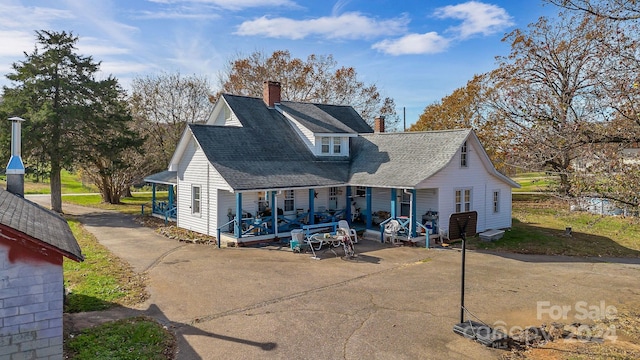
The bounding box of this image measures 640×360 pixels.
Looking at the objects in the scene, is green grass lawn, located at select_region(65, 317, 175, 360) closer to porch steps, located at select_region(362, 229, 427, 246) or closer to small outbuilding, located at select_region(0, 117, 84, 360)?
small outbuilding, located at select_region(0, 117, 84, 360)

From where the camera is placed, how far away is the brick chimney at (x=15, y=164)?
9.41 meters

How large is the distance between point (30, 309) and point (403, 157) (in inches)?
688

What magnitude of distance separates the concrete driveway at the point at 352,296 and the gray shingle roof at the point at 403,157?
3699 millimetres

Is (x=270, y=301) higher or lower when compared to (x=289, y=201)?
lower

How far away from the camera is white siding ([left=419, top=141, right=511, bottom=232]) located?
19.0 metres

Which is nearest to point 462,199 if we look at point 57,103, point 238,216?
point 238,216

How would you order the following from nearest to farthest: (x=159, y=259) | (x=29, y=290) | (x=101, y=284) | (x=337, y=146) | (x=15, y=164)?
(x=29, y=290), (x=15, y=164), (x=101, y=284), (x=159, y=259), (x=337, y=146)

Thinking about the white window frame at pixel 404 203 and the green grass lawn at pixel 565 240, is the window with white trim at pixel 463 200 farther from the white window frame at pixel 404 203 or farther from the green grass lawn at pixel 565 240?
the white window frame at pixel 404 203

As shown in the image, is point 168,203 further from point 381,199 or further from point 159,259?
point 381,199

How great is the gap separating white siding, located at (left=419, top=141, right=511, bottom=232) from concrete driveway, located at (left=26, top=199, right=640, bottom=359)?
332 cm

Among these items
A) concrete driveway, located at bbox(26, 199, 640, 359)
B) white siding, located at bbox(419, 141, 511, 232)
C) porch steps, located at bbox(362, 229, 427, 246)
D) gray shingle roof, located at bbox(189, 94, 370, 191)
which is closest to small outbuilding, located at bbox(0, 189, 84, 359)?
concrete driveway, located at bbox(26, 199, 640, 359)

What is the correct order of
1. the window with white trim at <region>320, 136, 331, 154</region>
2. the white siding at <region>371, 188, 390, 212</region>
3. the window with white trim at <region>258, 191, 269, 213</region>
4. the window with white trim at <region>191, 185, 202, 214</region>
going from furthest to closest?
the window with white trim at <region>320, 136, 331, 154</region>
the white siding at <region>371, 188, 390, 212</region>
the window with white trim at <region>191, 185, 202, 214</region>
the window with white trim at <region>258, 191, 269, 213</region>

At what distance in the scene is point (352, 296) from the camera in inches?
433

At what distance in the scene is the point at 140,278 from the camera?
12.7 m
